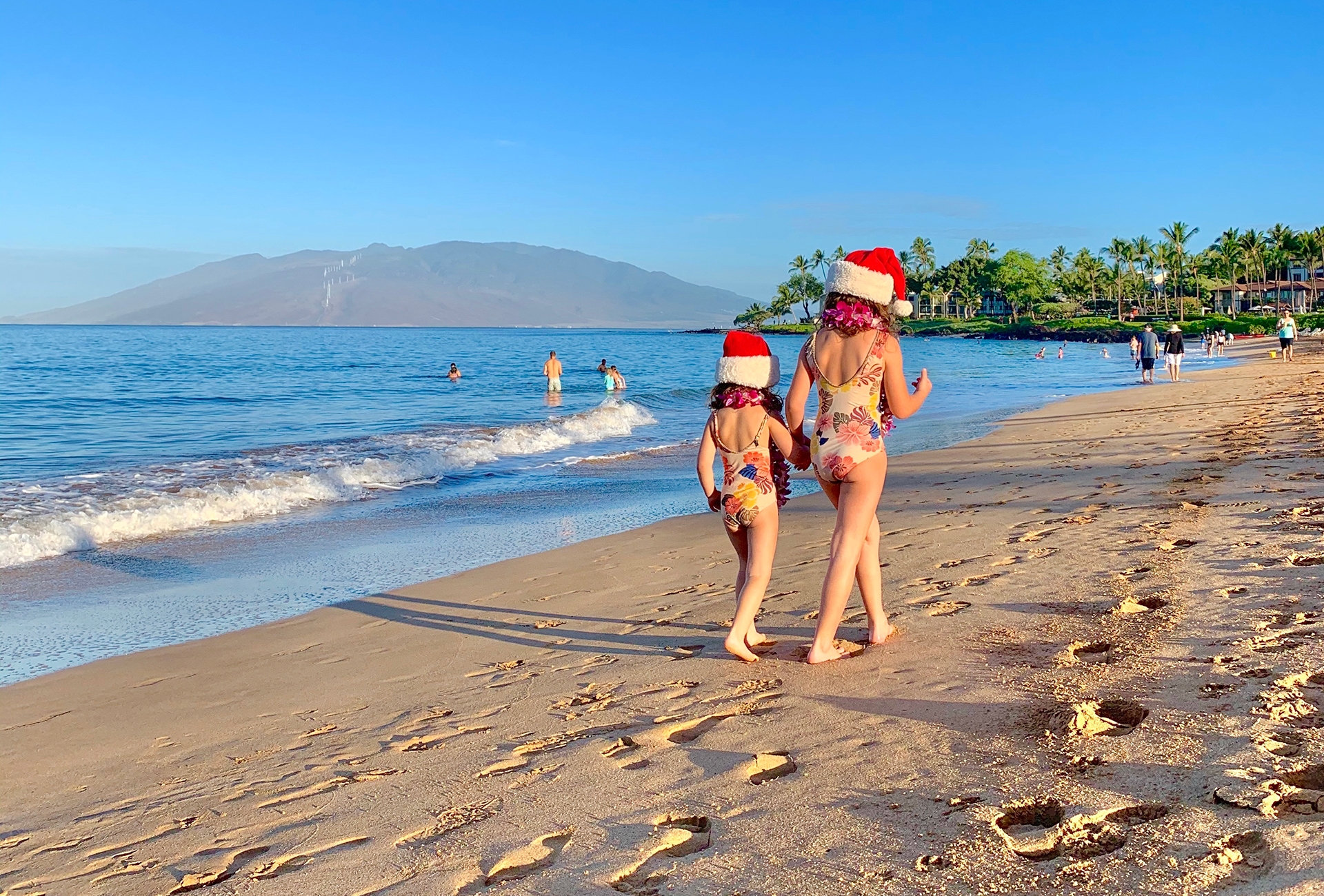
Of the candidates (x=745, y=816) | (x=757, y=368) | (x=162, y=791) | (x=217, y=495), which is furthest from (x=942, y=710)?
(x=217, y=495)

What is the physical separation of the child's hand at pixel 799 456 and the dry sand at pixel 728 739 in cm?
96

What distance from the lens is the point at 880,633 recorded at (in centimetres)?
486

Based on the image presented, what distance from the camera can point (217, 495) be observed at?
12359mm

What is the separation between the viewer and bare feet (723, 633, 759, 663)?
15.4 feet

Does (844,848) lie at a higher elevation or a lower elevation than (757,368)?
lower

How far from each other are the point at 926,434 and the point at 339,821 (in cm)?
1665

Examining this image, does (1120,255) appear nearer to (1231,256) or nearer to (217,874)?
(1231,256)

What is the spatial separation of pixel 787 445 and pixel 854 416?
0.44m

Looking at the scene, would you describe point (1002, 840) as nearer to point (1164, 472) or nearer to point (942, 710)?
point (942, 710)

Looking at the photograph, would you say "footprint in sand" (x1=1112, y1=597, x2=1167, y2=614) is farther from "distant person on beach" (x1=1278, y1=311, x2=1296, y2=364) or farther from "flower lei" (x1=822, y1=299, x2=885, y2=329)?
"distant person on beach" (x1=1278, y1=311, x2=1296, y2=364)

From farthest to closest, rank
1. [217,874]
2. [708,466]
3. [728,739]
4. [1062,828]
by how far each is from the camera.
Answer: [708,466] → [728,739] → [217,874] → [1062,828]

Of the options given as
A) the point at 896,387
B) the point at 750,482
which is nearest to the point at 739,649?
the point at 750,482

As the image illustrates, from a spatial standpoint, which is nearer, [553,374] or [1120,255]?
[553,374]

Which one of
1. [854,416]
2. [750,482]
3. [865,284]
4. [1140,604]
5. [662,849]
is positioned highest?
[865,284]
